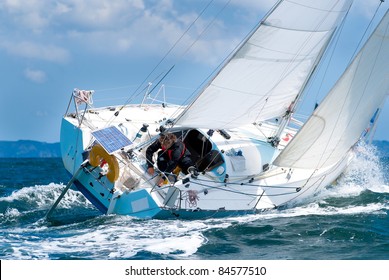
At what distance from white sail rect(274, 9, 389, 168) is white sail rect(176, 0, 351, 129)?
1053 mm

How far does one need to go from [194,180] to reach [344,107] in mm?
3467

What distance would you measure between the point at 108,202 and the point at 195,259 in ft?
10.7

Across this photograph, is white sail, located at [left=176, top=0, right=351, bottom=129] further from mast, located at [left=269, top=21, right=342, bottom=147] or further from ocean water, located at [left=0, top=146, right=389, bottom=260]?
ocean water, located at [left=0, top=146, right=389, bottom=260]

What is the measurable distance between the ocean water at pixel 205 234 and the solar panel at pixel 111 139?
1331 millimetres

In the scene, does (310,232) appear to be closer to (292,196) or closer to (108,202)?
(292,196)

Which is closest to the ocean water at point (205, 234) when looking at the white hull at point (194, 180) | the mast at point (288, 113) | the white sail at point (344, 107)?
the white hull at point (194, 180)

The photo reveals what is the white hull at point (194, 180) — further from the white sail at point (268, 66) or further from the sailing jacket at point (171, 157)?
the white sail at point (268, 66)

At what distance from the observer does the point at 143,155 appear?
552 inches

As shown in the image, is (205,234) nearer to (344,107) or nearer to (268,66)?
(268,66)

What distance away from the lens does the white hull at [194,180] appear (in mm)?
12484

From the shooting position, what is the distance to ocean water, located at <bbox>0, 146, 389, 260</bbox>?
10.3 m

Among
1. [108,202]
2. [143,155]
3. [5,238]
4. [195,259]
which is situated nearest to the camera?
[195,259]

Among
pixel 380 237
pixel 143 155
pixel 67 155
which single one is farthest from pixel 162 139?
pixel 380 237
